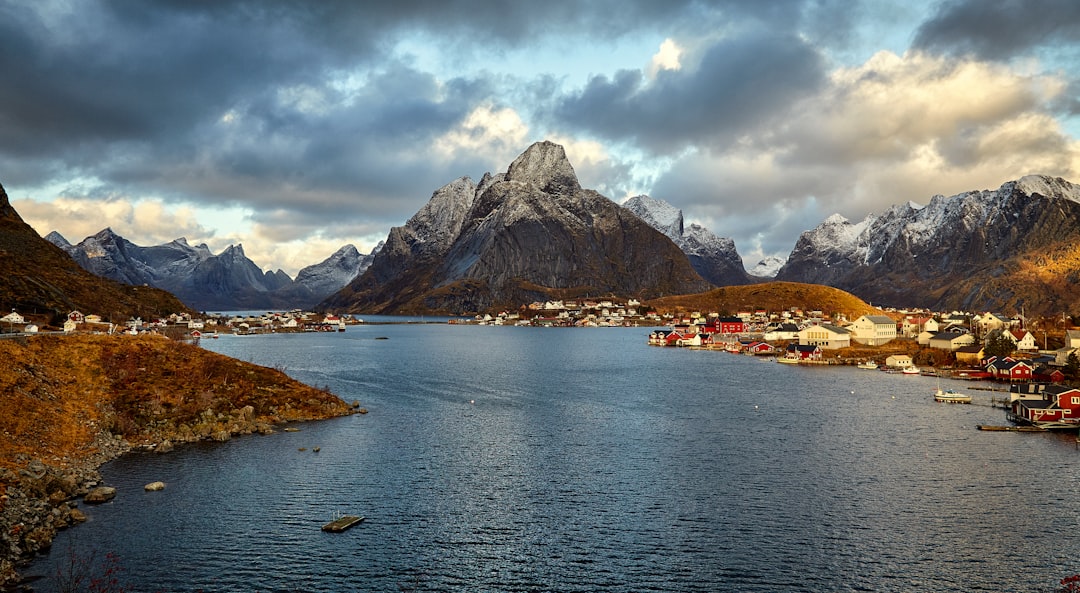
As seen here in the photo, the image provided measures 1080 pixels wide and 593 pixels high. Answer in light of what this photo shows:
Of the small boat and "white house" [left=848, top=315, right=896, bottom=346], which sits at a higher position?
"white house" [left=848, top=315, right=896, bottom=346]

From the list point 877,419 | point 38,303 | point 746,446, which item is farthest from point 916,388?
point 38,303

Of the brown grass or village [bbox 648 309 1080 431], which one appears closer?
the brown grass

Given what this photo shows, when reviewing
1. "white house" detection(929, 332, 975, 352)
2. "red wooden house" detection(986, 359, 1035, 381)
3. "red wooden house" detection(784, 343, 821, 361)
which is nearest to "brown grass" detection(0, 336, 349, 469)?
"red wooden house" detection(986, 359, 1035, 381)

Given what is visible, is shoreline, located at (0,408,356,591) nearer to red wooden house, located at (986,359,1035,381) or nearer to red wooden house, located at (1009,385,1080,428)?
red wooden house, located at (1009,385,1080,428)

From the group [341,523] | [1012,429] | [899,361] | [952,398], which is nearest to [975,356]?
[899,361]

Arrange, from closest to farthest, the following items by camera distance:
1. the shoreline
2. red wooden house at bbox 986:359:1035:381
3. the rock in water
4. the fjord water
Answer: the fjord water
the shoreline
the rock in water
red wooden house at bbox 986:359:1035:381
